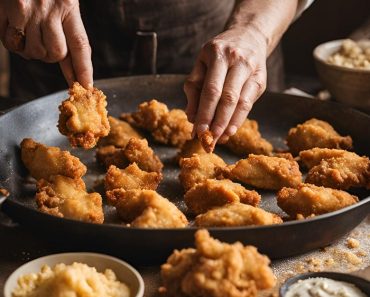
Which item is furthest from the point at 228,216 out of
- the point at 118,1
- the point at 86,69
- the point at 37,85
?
Result: the point at 37,85

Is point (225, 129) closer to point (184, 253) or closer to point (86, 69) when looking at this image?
point (86, 69)

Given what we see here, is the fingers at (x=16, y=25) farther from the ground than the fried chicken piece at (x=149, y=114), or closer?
farther from the ground

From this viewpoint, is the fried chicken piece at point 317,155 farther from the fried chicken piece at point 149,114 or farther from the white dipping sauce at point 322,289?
the white dipping sauce at point 322,289

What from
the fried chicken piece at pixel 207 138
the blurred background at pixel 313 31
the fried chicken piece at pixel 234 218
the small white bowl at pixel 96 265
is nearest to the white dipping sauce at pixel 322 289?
the fried chicken piece at pixel 234 218

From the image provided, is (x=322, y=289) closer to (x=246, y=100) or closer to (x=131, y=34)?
(x=246, y=100)

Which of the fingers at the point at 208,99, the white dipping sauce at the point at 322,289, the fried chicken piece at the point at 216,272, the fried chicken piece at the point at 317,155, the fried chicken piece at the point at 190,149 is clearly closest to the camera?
the fried chicken piece at the point at 216,272

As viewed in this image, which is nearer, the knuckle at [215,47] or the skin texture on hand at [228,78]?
the skin texture on hand at [228,78]

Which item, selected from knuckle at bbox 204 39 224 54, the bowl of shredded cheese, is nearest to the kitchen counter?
knuckle at bbox 204 39 224 54

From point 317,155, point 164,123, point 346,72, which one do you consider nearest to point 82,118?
point 164,123
